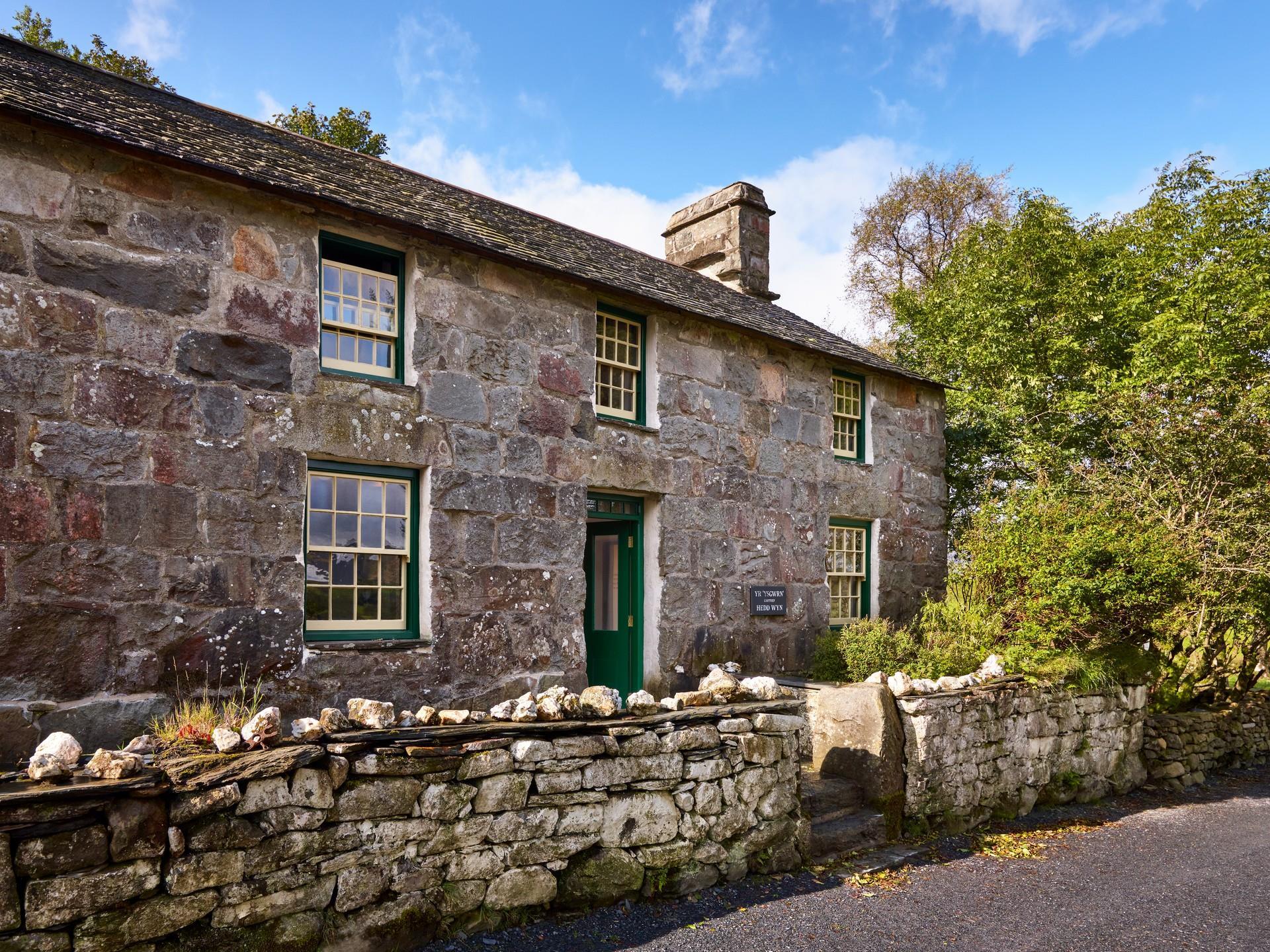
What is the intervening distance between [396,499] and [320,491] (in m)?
0.67

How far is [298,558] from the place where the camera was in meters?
7.08

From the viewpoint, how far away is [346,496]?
7.56 metres

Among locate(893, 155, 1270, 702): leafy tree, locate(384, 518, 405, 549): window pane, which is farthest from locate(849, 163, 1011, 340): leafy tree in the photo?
locate(384, 518, 405, 549): window pane

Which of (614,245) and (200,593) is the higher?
(614,245)

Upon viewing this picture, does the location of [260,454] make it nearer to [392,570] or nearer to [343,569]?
[343,569]

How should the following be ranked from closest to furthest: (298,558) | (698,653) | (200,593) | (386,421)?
1. (200,593)
2. (298,558)
3. (386,421)
4. (698,653)

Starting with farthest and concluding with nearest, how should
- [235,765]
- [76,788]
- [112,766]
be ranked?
[235,765] → [112,766] → [76,788]

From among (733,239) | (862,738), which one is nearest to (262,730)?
(862,738)

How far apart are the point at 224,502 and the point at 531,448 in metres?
2.82

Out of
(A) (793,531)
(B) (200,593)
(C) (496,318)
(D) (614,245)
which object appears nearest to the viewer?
(B) (200,593)

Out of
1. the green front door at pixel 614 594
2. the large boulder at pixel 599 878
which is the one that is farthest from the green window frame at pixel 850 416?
the large boulder at pixel 599 878

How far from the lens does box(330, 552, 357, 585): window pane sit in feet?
24.3

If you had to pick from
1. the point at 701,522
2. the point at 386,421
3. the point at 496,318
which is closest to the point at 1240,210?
the point at 701,522

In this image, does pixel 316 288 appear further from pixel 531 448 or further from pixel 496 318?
pixel 531 448
